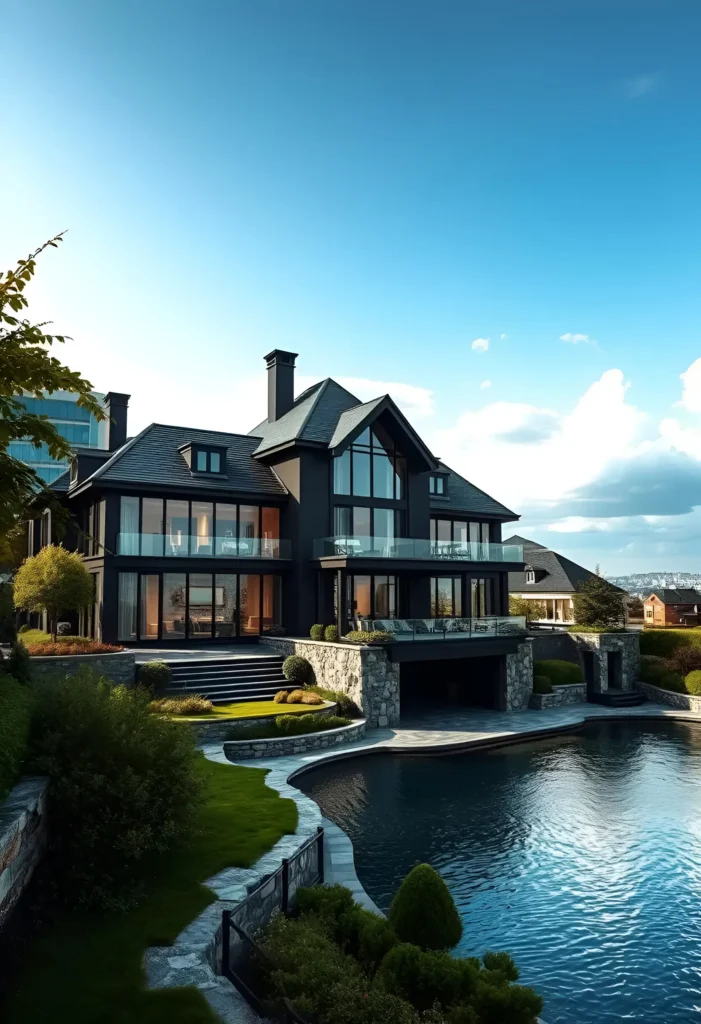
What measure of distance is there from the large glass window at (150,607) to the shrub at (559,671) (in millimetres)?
14974

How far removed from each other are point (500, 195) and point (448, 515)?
17.9 m

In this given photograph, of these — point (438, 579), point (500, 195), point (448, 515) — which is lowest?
point (438, 579)

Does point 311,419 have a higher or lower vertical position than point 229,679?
higher

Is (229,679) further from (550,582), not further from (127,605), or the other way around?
(550,582)

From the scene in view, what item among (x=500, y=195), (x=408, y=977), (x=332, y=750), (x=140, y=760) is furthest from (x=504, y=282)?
(x=408, y=977)

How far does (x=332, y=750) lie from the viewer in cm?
1831

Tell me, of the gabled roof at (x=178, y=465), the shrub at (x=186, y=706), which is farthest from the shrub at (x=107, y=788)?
the gabled roof at (x=178, y=465)

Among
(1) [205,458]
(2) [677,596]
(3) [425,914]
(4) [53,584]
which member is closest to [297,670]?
(4) [53,584]

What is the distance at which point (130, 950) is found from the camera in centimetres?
721

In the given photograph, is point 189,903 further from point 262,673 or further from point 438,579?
point 438,579

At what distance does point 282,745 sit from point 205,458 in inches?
550

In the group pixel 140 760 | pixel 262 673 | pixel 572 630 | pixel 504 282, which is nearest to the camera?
pixel 140 760

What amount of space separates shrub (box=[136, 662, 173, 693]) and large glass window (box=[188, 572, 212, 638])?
5.84m

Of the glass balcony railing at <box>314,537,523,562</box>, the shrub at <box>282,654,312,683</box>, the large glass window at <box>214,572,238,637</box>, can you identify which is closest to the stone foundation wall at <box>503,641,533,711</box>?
the glass balcony railing at <box>314,537,523,562</box>
